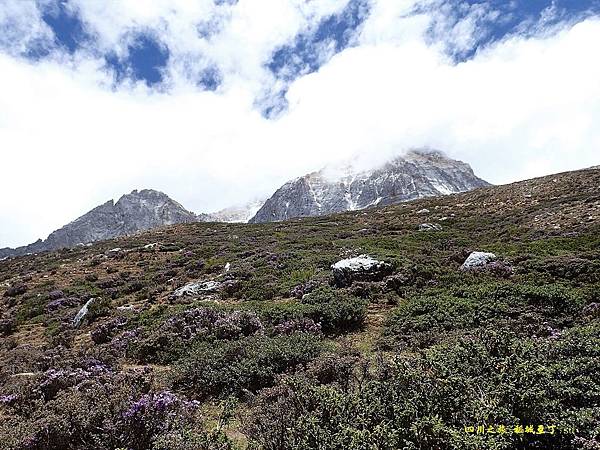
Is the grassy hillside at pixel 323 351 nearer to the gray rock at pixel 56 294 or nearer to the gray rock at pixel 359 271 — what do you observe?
the gray rock at pixel 56 294

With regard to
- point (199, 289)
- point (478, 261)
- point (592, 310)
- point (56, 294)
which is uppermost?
point (56, 294)

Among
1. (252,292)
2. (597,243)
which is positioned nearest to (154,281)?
(252,292)

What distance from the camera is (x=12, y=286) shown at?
2791 cm

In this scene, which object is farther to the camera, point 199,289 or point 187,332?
point 199,289

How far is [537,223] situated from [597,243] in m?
10.2

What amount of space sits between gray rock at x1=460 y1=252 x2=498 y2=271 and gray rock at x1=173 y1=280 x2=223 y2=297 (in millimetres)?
11539

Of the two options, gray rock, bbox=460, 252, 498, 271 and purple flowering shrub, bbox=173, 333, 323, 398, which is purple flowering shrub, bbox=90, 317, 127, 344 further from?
gray rock, bbox=460, 252, 498, 271

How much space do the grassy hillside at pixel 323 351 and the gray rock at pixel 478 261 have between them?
0.58 meters

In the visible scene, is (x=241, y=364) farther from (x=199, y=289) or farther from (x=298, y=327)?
(x=199, y=289)

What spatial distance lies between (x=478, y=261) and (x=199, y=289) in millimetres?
13180

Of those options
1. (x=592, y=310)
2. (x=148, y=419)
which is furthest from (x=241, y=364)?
(x=592, y=310)

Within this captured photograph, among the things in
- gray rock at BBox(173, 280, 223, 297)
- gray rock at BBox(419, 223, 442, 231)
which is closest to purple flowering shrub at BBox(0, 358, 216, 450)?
gray rock at BBox(173, 280, 223, 297)

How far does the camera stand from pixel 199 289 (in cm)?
2016

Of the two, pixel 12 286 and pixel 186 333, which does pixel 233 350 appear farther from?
pixel 12 286
